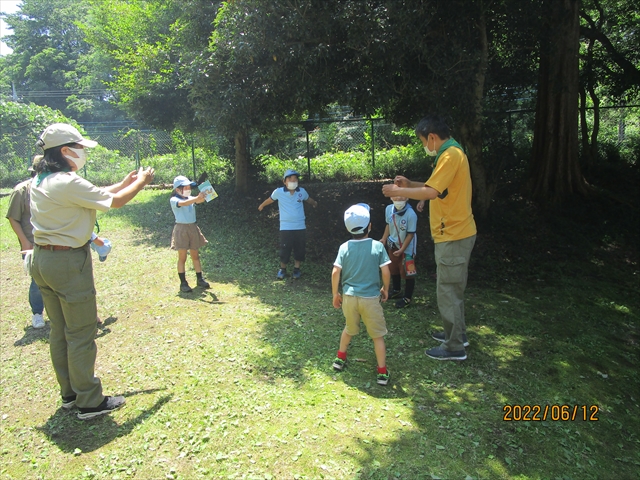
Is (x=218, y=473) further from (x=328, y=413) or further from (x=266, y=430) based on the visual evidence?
(x=328, y=413)

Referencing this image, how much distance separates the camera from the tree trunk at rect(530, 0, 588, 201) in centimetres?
963

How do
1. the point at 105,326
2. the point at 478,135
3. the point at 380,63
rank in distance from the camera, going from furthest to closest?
1. the point at 478,135
2. the point at 380,63
3. the point at 105,326

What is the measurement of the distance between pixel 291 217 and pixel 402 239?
6.72 feet

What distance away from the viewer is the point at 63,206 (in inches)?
140

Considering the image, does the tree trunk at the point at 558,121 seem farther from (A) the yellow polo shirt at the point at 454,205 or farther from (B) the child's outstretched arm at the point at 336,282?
(B) the child's outstretched arm at the point at 336,282

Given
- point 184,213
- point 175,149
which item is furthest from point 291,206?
point 175,149

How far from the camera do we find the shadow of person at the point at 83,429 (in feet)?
11.7

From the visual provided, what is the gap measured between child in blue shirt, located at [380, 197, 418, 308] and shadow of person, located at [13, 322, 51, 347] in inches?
159

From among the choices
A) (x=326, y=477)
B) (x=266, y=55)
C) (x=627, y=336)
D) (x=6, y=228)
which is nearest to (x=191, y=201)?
(x=266, y=55)

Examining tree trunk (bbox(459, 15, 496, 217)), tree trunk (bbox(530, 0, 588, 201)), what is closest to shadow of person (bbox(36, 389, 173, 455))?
tree trunk (bbox(459, 15, 496, 217))

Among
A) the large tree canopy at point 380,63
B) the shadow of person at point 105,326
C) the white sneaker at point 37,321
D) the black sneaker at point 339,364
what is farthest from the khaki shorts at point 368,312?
the large tree canopy at point 380,63

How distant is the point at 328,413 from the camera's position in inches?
154

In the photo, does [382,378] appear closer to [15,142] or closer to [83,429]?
[83,429]

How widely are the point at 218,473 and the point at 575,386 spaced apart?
332 centimetres
